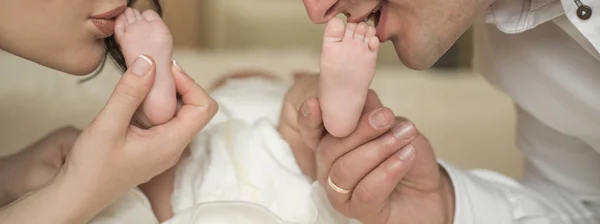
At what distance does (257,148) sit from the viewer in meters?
1.06

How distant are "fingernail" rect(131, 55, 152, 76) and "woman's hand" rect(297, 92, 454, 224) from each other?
0.19 meters

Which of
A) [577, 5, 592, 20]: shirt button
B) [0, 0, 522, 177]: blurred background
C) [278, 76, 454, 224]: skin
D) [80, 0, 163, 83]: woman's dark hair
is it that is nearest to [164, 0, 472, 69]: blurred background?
[0, 0, 522, 177]: blurred background

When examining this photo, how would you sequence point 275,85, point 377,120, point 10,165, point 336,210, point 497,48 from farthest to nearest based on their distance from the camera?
point 275,85 < point 497,48 < point 10,165 < point 336,210 < point 377,120

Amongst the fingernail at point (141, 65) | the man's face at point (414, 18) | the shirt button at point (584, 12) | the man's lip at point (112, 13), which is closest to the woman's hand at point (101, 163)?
the fingernail at point (141, 65)

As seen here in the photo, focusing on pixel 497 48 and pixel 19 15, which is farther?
pixel 497 48

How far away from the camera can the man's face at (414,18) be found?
920 mm

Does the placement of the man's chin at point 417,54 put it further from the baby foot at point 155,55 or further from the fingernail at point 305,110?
the baby foot at point 155,55

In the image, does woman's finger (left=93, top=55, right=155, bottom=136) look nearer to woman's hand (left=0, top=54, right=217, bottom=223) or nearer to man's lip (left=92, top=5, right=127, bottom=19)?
woman's hand (left=0, top=54, right=217, bottom=223)

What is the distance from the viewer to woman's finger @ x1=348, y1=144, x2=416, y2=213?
34.4 inches

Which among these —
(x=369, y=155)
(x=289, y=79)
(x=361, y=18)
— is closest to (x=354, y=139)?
(x=369, y=155)

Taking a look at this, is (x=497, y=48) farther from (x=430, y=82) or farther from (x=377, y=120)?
(x=430, y=82)

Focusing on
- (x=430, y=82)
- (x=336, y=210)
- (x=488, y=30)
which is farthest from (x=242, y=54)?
(x=336, y=210)

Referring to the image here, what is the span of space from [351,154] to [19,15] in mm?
430

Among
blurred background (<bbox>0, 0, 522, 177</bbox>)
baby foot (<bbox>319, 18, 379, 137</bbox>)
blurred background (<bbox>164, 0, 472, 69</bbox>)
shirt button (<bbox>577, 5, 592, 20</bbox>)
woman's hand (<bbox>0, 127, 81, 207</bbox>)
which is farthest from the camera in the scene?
blurred background (<bbox>164, 0, 472, 69</bbox>)
